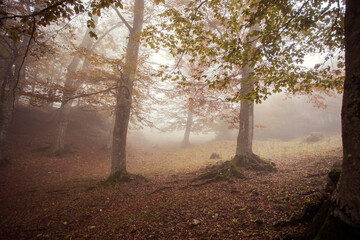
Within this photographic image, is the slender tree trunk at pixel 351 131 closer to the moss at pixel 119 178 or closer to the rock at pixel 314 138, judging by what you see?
the moss at pixel 119 178

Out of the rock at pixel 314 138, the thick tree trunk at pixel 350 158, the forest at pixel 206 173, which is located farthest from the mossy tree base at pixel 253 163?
the rock at pixel 314 138

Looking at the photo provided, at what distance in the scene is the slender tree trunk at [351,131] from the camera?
242 cm

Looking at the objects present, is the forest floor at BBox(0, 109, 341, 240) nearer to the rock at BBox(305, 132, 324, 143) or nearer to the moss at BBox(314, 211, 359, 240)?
the moss at BBox(314, 211, 359, 240)

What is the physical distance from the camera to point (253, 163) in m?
8.78

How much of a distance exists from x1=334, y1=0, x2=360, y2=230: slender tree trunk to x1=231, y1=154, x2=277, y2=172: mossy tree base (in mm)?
6107

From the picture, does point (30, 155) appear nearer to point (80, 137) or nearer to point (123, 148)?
point (80, 137)

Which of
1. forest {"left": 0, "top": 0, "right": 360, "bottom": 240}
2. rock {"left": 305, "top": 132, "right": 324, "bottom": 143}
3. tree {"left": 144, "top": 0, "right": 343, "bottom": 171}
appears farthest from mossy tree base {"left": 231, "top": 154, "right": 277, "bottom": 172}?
rock {"left": 305, "top": 132, "right": 324, "bottom": 143}

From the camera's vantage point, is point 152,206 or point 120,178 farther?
point 120,178

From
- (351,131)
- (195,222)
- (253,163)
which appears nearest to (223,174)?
(253,163)

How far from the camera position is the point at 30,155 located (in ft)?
40.5

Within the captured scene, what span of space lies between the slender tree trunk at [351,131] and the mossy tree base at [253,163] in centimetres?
611

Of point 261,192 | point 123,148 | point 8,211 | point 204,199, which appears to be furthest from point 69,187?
point 261,192

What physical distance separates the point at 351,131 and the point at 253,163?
671 centimetres

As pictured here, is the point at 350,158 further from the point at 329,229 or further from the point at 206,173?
the point at 206,173
